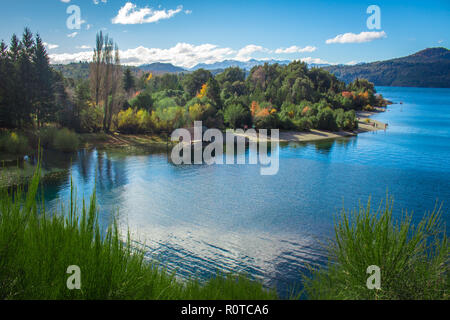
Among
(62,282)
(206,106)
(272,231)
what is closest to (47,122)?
(206,106)

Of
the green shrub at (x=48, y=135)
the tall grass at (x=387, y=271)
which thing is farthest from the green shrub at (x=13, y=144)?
the tall grass at (x=387, y=271)

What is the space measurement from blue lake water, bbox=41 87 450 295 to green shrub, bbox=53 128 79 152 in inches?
45.0

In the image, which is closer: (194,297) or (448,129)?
(194,297)

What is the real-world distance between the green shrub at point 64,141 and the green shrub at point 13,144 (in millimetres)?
3162

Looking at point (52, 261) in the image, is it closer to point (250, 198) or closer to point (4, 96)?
point (250, 198)

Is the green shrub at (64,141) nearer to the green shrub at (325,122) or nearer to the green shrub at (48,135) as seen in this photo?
the green shrub at (48,135)

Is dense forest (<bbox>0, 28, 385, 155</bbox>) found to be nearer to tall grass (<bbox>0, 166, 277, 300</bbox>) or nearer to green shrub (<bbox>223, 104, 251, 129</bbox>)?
green shrub (<bbox>223, 104, 251, 129</bbox>)

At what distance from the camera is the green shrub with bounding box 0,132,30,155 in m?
27.8

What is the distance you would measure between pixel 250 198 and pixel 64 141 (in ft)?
66.1

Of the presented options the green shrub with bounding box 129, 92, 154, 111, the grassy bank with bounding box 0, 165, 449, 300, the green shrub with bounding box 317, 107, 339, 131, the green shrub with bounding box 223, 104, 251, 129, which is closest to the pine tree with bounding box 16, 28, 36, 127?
the green shrub with bounding box 129, 92, 154, 111

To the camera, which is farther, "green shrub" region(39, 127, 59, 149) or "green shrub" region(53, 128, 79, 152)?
"green shrub" region(53, 128, 79, 152)
